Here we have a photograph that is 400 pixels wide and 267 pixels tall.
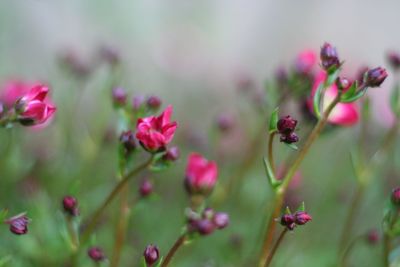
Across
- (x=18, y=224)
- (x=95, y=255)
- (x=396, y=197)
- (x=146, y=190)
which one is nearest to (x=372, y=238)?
(x=396, y=197)

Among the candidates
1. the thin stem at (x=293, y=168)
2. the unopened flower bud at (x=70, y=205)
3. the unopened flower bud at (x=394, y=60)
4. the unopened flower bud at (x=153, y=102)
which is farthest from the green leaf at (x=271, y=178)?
the unopened flower bud at (x=394, y=60)

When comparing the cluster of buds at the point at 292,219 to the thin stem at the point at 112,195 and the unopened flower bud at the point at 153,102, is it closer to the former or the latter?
the thin stem at the point at 112,195

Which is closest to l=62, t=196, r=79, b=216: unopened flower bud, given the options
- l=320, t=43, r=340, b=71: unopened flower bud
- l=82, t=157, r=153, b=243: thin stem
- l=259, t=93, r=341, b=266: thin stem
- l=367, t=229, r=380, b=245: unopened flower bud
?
l=82, t=157, r=153, b=243: thin stem

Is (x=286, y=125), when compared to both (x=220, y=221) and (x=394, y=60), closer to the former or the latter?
(x=220, y=221)

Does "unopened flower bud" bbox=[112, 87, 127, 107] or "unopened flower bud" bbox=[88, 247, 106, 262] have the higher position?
"unopened flower bud" bbox=[112, 87, 127, 107]

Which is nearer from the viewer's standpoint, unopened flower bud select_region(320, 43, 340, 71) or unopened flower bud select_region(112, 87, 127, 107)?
unopened flower bud select_region(320, 43, 340, 71)

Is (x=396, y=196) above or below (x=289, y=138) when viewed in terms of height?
below

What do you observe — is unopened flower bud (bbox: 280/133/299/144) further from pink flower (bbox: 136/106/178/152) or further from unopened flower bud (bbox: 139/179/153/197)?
unopened flower bud (bbox: 139/179/153/197)
